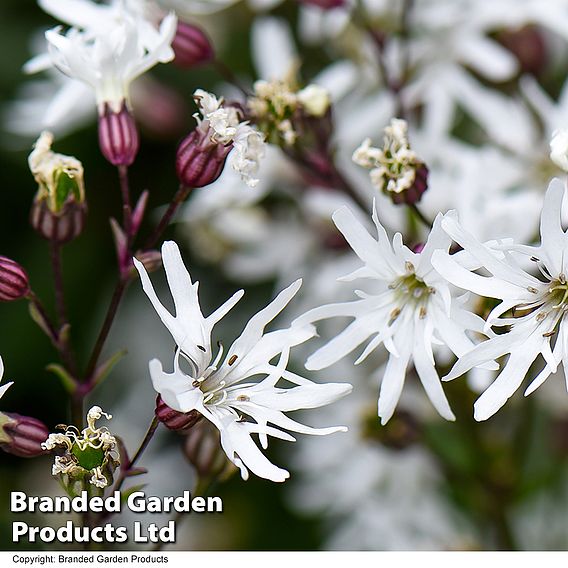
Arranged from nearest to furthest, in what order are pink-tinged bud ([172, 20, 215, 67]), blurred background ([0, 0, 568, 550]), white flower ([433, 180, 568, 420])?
white flower ([433, 180, 568, 420]), pink-tinged bud ([172, 20, 215, 67]), blurred background ([0, 0, 568, 550])

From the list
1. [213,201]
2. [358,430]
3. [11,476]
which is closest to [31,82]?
[213,201]

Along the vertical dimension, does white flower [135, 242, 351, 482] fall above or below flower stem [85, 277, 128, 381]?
below

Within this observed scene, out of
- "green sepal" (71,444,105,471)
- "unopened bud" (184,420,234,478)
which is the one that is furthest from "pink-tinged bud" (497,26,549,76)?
"green sepal" (71,444,105,471)

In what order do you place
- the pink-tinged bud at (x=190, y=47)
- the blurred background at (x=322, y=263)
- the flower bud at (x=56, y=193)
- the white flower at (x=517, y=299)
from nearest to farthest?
1. the white flower at (x=517, y=299)
2. the flower bud at (x=56, y=193)
3. the pink-tinged bud at (x=190, y=47)
4. the blurred background at (x=322, y=263)

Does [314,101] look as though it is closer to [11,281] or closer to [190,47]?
[190,47]

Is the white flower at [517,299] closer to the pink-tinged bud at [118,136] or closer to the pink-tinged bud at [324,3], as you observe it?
the pink-tinged bud at [118,136]

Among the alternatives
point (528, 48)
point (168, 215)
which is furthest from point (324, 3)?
point (168, 215)

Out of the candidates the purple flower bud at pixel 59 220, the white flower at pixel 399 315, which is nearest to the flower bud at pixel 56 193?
the purple flower bud at pixel 59 220

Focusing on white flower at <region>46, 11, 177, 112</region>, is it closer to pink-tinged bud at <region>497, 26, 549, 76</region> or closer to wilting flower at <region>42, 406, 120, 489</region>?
wilting flower at <region>42, 406, 120, 489</region>

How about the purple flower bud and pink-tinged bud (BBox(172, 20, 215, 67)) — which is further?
pink-tinged bud (BBox(172, 20, 215, 67))
